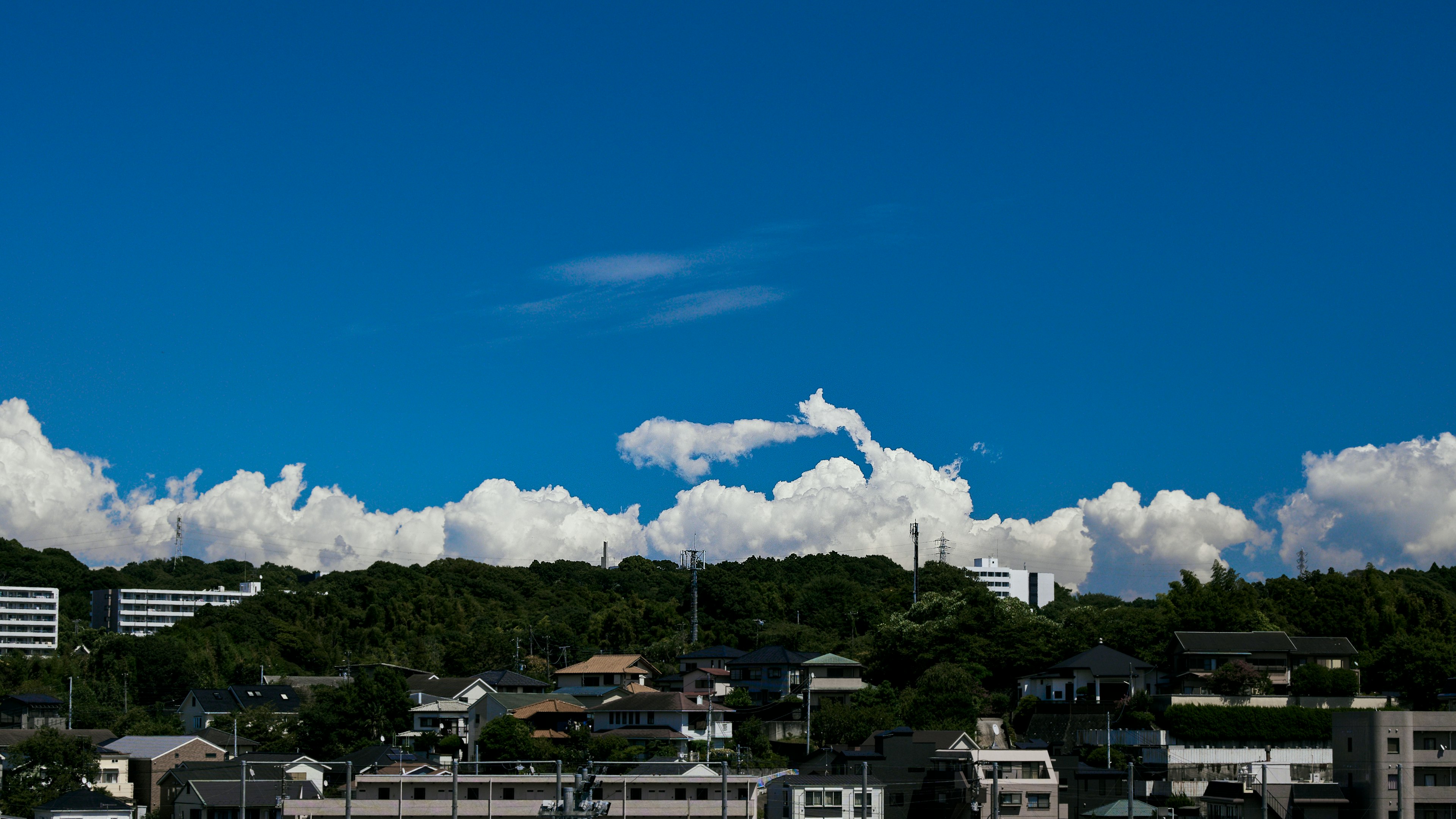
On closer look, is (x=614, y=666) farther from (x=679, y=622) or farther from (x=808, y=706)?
(x=679, y=622)

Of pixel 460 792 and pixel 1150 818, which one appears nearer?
pixel 1150 818

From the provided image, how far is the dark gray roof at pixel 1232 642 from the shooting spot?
49094 mm

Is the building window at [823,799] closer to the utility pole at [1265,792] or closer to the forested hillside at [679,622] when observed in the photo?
the utility pole at [1265,792]

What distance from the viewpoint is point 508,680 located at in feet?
197

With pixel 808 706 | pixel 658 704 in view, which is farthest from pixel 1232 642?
pixel 658 704

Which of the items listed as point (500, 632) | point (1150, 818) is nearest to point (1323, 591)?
point (1150, 818)

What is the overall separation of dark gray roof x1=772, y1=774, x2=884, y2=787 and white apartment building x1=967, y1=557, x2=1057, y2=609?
340 ft

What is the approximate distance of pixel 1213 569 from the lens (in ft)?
205

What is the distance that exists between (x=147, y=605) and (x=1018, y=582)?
8990 centimetres

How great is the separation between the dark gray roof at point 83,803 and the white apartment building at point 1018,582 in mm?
109375

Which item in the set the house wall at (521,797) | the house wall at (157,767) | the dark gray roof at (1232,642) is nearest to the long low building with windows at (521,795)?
the house wall at (521,797)

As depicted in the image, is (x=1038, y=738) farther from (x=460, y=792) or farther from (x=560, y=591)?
(x=560, y=591)

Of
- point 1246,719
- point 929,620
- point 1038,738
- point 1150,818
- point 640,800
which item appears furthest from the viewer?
point 929,620

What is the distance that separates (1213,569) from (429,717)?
36662 millimetres
